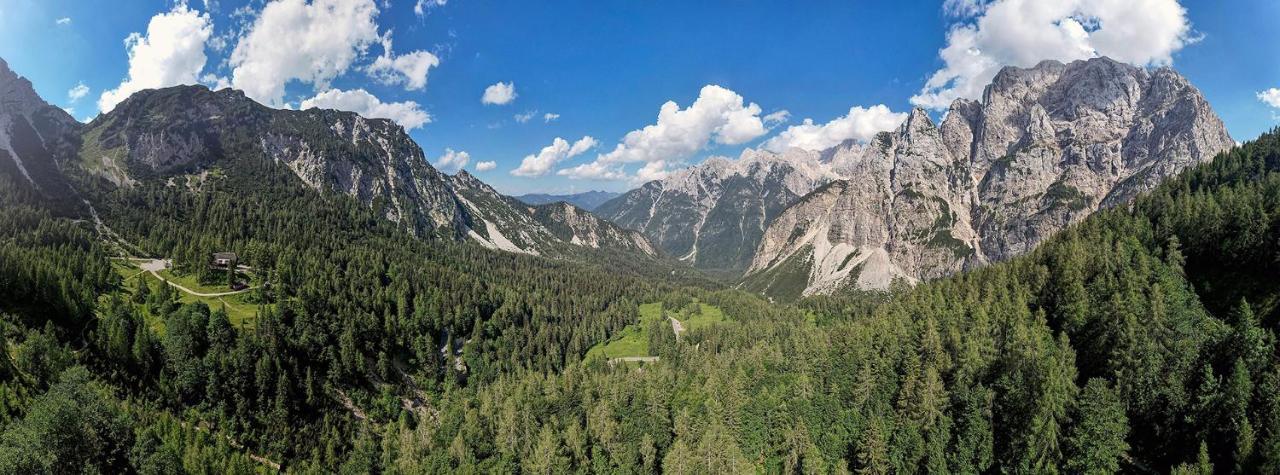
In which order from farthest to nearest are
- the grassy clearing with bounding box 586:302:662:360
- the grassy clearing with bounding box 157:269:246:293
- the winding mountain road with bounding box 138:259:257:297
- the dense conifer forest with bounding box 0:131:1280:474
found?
the grassy clearing with bounding box 586:302:662:360, the grassy clearing with bounding box 157:269:246:293, the winding mountain road with bounding box 138:259:257:297, the dense conifer forest with bounding box 0:131:1280:474

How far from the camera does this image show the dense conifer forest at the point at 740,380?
2249 inches

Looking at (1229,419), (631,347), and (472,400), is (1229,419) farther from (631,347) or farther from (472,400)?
(631,347)

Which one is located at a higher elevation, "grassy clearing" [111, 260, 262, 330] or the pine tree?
"grassy clearing" [111, 260, 262, 330]

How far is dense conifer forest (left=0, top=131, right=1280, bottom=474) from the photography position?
187ft

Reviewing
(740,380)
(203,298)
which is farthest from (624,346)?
(203,298)

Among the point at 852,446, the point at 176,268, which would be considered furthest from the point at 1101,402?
the point at 176,268

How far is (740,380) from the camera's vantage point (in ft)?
269

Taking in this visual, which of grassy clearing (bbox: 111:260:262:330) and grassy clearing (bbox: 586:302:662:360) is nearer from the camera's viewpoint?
grassy clearing (bbox: 111:260:262:330)

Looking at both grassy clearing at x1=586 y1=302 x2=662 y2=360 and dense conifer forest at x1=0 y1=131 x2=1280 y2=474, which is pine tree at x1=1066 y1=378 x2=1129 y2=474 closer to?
dense conifer forest at x1=0 y1=131 x2=1280 y2=474

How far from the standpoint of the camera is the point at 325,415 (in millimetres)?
102375

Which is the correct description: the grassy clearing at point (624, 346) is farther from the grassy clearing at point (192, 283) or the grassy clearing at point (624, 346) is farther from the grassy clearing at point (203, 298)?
the grassy clearing at point (192, 283)

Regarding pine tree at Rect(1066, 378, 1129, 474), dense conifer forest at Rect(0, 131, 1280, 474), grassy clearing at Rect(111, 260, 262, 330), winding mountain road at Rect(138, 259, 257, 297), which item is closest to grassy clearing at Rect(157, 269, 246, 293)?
grassy clearing at Rect(111, 260, 262, 330)

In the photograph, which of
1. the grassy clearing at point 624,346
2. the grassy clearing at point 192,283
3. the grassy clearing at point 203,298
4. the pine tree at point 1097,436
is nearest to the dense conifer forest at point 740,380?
the pine tree at point 1097,436

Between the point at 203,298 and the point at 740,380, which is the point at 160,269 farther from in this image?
the point at 740,380
